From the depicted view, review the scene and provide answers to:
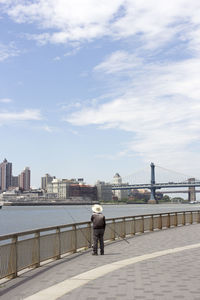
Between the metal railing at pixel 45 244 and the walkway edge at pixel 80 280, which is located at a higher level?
the metal railing at pixel 45 244

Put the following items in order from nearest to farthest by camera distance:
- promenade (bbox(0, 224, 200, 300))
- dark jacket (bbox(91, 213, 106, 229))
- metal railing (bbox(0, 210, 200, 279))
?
1. promenade (bbox(0, 224, 200, 300))
2. metal railing (bbox(0, 210, 200, 279))
3. dark jacket (bbox(91, 213, 106, 229))

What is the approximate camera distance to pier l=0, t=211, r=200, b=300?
8.34 meters

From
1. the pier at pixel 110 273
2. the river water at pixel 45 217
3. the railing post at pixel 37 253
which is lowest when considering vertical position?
the river water at pixel 45 217

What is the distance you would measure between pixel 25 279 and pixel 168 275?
3250 millimetres

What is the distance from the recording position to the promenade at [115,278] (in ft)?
27.0

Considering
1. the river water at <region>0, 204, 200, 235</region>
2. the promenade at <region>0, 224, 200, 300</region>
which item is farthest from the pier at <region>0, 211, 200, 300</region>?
the river water at <region>0, 204, 200, 235</region>

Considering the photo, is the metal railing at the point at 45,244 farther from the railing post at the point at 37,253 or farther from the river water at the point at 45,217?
the river water at the point at 45,217

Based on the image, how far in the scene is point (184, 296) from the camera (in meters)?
7.87

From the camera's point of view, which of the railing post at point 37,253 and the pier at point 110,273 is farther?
the railing post at point 37,253

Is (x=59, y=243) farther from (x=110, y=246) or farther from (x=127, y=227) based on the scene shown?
(x=127, y=227)

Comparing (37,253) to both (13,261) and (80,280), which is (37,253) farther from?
(80,280)

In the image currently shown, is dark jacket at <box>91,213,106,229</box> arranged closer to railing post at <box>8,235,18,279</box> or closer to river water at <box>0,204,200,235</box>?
river water at <box>0,204,200,235</box>

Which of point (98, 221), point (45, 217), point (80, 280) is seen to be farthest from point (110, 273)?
point (45, 217)

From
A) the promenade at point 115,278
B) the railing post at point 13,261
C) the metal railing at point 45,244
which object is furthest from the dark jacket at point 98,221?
the railing post at point 13,261
